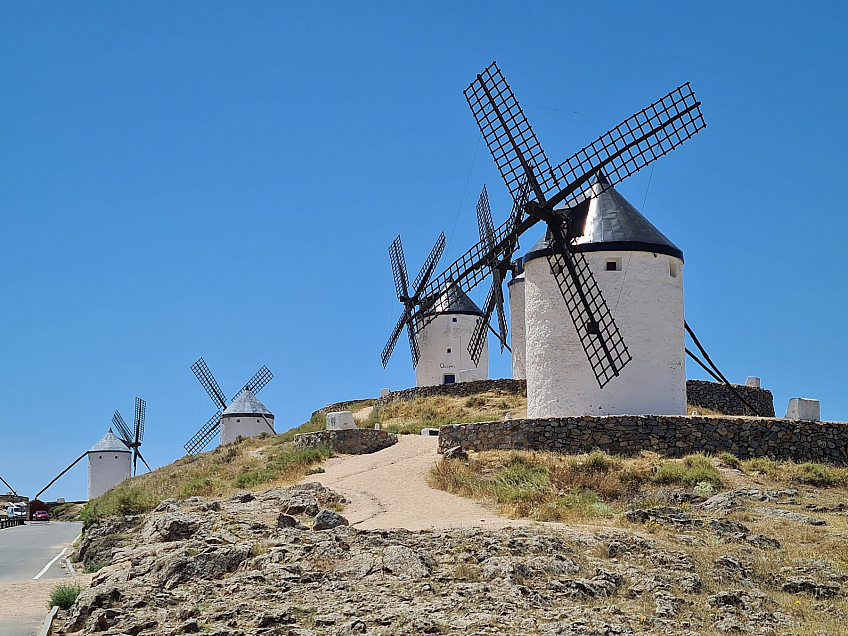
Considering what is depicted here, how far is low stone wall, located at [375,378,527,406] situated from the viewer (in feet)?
99.9

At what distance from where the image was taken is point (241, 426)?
44.1 m

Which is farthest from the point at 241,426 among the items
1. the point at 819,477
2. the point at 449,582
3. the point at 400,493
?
the point at 449,582

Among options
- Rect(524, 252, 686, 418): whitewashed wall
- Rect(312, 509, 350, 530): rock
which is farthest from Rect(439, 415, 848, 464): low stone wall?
Rect(312, 509, 350, 530): rock

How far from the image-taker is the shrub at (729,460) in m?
17.7

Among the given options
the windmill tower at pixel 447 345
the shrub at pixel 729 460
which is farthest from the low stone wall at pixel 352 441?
the windmill tower at pixel 447 345

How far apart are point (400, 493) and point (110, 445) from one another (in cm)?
3768

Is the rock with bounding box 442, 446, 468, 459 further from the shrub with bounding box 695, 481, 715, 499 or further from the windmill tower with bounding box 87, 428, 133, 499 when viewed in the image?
the windmill tower with bounding box 87, 428, 133, 499

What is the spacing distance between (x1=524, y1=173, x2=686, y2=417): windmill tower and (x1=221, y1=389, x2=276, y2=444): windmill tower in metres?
25.2

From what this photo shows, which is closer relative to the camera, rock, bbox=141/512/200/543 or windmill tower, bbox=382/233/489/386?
rock, bbox=141/512/200/543

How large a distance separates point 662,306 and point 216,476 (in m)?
11.6

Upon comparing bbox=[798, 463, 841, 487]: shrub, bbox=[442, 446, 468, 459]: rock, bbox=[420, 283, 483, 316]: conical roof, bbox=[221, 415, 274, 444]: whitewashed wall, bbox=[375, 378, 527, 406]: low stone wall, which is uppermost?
bbox=[420, 283, 483, 316]: conical roof

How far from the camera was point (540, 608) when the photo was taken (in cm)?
935

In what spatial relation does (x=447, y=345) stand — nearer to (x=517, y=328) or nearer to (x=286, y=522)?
(x=517, y=328)

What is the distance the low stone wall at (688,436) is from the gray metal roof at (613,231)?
4061 millimetres
